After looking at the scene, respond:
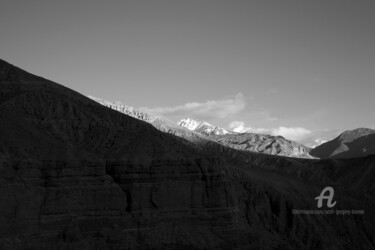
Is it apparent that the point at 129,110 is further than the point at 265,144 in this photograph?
No

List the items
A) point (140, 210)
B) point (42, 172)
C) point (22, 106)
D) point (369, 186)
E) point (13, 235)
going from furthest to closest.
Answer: point (369, 186) → point (22, 106) → point (140, 210) → point (42, 172) → point (13, 235)

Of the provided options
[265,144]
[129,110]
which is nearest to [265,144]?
[265,144]

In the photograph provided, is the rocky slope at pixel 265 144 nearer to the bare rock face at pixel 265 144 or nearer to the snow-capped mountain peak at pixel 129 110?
the bare rock face at pixel 265 144

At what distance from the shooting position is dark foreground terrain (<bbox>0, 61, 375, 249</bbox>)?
42.2 metres

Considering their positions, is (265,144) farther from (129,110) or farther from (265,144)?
(129,110)

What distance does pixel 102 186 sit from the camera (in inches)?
1815

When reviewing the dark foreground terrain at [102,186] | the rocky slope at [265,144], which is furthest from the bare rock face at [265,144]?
the dark foreground terrain at [102,186]

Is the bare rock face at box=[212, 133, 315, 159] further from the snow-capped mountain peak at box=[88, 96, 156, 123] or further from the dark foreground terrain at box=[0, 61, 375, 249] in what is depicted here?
the dark foreground terrain at box=[0, 61, 375, 249]

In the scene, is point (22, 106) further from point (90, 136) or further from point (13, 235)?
point (13, 235)

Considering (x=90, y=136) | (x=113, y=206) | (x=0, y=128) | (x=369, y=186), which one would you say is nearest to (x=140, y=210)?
(x=113, y=206)

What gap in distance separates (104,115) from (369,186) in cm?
6527

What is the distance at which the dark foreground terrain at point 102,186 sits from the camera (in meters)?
42.2

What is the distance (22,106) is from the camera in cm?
5100

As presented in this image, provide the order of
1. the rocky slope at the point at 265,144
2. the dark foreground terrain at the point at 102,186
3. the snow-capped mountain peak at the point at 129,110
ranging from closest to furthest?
the dark foreground terrain at the point at 102,186 < the snow-capped mountain peak at the point at 129,110 < the rocky slope at the point at 265,144
